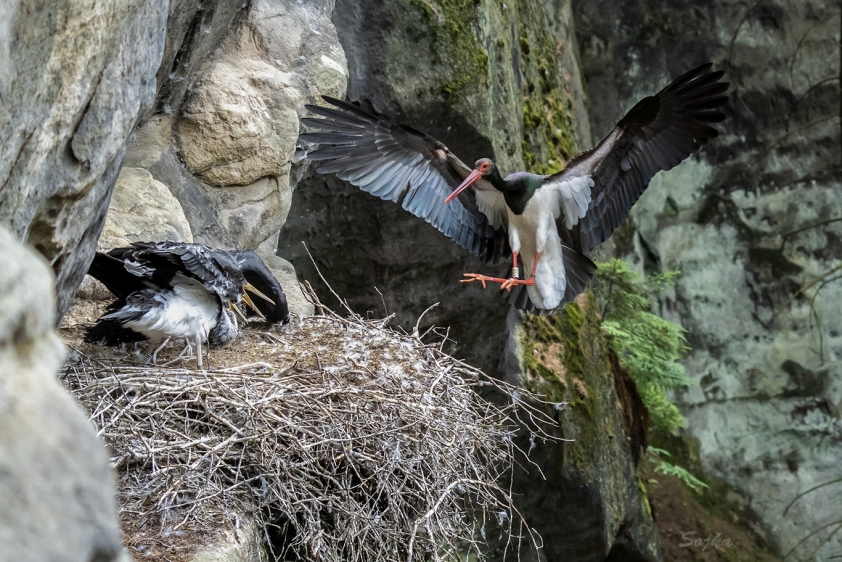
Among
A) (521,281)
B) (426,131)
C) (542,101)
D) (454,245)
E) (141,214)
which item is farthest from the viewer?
(542,101)

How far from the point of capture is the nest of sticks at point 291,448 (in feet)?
7.64

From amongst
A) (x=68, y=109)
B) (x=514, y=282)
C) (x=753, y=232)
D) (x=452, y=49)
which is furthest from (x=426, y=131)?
(x=753, y=232)

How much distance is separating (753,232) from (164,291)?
5928 mm

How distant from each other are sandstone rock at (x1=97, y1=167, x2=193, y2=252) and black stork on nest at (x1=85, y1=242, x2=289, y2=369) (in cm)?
35

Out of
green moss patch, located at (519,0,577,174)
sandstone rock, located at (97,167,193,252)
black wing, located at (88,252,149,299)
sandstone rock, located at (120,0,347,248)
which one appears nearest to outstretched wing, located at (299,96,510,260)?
sandstone rock, located at (120,0,347,248)

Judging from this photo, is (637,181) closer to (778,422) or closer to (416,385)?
(416,385)

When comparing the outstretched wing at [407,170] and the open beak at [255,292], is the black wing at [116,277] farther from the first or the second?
the outstretched wing at [407,170]

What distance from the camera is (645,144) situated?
391cm

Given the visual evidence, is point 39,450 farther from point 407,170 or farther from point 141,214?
point 407,170

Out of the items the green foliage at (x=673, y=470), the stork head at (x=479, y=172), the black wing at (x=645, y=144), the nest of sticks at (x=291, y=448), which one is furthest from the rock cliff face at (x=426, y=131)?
the green foliage at (x=673, y=470)

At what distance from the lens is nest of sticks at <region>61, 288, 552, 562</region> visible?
2.33m

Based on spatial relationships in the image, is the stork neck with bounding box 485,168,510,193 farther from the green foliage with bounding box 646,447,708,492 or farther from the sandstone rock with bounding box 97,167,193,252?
the green foliage with bounding box 646,447,708,492

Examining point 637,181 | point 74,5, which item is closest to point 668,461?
point 637,181

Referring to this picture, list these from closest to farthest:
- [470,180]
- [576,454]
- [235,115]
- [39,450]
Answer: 1. [39,450]
2. [235,115]
3. [470,180]
4. [576,454]
